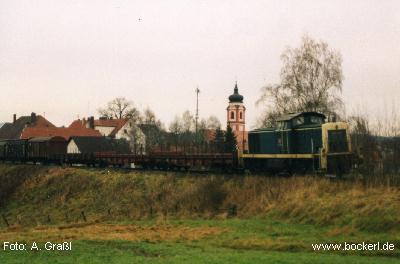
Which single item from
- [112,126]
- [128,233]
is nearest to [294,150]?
[128,233]

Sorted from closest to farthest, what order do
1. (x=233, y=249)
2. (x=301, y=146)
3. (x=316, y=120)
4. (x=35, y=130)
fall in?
(x=233, y=249)
(x=301, y=146)
(x=316, y=120)
(x=35, y=130)

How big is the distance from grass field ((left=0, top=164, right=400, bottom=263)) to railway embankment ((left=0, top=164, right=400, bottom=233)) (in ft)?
0.19

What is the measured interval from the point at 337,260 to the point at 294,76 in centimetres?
3241

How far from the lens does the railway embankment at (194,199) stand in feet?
59.3

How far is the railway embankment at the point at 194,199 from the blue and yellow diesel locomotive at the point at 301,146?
7.42 feet

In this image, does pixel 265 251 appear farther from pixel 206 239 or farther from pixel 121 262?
pixel 121 262

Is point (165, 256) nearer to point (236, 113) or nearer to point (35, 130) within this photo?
point (236, 113)

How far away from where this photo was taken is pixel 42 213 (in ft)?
110

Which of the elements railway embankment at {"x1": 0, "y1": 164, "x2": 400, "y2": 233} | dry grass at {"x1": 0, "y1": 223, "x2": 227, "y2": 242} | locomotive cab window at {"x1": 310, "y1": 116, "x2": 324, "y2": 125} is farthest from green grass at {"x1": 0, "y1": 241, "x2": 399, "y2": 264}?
locomotive cab window at {"x1": 310, "y1": 116, "x2": 324, "y2": 125}

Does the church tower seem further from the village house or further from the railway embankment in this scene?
the railway embankment

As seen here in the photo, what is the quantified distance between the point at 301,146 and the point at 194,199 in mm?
6567

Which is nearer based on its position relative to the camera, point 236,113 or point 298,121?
point 298,121

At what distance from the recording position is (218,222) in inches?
810

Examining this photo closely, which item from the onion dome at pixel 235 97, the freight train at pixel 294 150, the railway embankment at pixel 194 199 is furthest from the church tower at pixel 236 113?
the freight train at pixel 294 150
